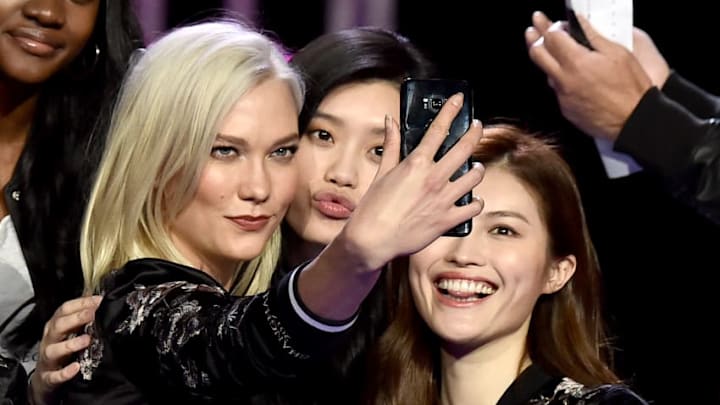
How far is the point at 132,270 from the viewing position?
2.12 metres

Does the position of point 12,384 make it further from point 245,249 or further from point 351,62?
point 351,62

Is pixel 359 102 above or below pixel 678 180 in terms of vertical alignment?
below

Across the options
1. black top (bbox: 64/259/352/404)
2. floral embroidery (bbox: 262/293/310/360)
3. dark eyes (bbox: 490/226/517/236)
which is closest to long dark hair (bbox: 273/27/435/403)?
dark eyes (bbox: 490/226/517/236)

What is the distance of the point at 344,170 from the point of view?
2.84 m

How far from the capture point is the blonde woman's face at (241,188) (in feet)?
7.37

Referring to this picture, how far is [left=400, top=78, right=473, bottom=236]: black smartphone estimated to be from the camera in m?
1.75

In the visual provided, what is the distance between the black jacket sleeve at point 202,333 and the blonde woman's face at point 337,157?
763 mm

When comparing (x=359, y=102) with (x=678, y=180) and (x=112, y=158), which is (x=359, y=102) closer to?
(x=112, y=158)

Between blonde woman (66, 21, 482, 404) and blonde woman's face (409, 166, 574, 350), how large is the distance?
33cm

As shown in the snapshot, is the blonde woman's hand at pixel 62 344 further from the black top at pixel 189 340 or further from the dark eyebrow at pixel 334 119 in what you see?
the dark eyebrow at pixel 334 119

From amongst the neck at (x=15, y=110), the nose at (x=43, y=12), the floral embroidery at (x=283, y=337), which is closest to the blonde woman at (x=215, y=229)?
the floral embroidery at (x=283, y=337)

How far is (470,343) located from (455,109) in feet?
3.08

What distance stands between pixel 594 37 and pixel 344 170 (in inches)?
38.9

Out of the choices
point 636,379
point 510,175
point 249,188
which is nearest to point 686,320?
point 636,379
